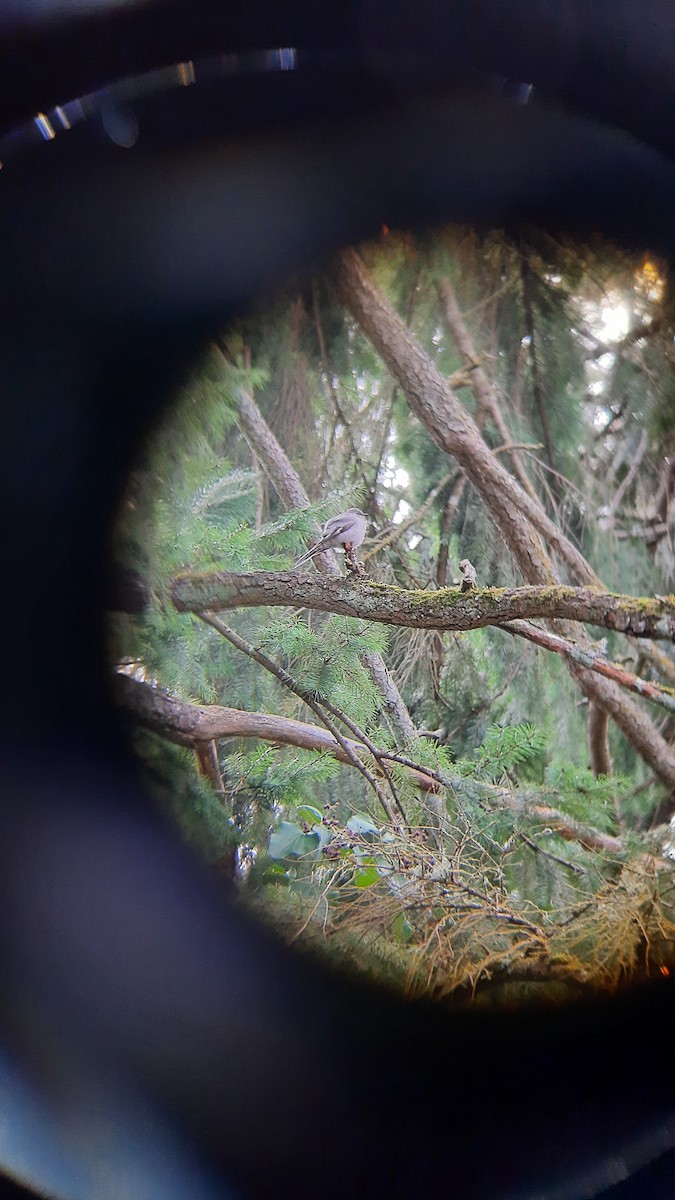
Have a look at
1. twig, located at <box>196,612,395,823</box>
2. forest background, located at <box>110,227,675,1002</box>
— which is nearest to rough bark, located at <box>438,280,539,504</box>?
forest background, located at <box>110,227,675,1002</box>

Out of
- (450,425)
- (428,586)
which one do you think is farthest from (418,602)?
(450,425)

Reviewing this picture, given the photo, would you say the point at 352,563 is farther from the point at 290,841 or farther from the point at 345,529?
the point at 290,841

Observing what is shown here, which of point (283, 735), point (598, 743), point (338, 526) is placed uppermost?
point (338, 526)

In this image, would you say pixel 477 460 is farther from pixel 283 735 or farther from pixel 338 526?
pixel 283 735

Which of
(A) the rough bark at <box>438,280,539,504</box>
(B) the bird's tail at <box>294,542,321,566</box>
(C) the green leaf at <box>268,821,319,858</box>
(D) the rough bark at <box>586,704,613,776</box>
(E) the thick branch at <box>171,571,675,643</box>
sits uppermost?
(A) the rough bark at <box>438,280,539,504</box>

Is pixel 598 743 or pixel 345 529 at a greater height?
pixel 345 529

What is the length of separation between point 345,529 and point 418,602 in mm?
73

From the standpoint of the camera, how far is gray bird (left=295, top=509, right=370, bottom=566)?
51cm

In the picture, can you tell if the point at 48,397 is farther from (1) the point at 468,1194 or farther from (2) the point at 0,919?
(1) the point at 468,1194

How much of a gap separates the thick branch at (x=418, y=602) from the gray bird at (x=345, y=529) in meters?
0.02

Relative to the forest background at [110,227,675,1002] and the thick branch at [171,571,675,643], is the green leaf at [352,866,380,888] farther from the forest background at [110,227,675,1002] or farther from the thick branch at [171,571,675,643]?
the thick branch at [171,571,675,643]

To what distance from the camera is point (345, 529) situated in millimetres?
510

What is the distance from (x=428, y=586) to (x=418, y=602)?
0.01 meters

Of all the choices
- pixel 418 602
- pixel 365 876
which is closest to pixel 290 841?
pixel 365 876
